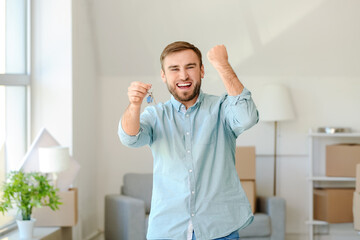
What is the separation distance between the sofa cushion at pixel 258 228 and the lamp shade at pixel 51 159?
1.62 m

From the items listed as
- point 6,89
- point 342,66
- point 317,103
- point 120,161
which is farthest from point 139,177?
point 342,66

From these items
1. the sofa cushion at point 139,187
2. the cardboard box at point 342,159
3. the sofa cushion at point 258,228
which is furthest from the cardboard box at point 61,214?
the cardboard box at point 342,159

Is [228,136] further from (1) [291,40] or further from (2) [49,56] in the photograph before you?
(1) [291,40]

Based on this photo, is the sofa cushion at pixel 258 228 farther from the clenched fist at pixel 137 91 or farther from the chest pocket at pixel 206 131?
the clenched fist at pixel 137 91

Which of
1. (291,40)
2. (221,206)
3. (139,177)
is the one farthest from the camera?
(291,40)

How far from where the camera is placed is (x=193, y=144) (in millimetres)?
1771

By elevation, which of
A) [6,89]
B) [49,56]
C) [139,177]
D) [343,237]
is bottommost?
[343,237]

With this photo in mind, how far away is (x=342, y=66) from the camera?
5.23 meters

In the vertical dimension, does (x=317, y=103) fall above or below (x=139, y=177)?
above

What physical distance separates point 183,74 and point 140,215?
8.88 feet

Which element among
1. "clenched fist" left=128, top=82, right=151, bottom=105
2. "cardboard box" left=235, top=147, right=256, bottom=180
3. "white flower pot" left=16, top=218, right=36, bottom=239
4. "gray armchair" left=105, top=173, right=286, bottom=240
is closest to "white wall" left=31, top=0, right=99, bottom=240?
"gray armchair" left=105, top=173, right=286, bottom=240

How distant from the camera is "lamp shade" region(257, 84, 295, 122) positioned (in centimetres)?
491

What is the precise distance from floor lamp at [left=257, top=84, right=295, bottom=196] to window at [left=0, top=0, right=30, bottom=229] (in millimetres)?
2030

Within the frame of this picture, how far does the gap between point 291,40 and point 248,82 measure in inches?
21.5
